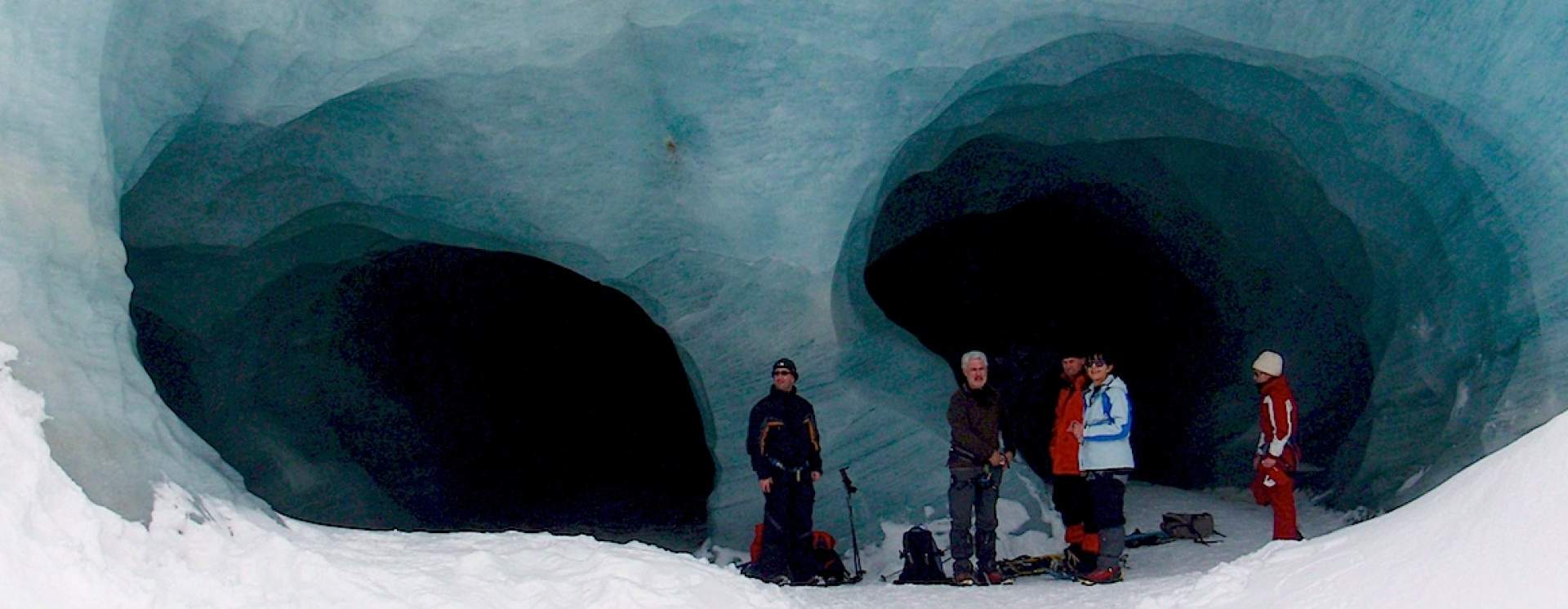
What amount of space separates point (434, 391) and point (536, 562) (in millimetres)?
6432

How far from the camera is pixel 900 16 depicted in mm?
5250

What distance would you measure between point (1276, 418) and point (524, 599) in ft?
10.6

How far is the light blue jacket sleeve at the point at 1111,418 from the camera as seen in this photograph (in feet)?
14.9

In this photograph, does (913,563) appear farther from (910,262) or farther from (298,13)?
(910,262)

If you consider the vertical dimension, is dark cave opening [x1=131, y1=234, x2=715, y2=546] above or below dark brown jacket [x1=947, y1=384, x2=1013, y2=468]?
above

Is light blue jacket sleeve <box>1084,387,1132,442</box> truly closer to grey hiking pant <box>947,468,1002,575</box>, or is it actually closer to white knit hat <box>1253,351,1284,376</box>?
grey hiking pant <box>947,468,1002,575</box>

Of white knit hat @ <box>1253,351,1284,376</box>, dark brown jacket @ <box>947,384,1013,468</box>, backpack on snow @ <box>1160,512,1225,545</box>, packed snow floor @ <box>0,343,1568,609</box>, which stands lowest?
packed snow floor @ <box>0,343,1568,609</box>

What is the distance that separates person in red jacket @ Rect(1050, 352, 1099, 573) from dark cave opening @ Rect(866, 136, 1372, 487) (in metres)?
2.73

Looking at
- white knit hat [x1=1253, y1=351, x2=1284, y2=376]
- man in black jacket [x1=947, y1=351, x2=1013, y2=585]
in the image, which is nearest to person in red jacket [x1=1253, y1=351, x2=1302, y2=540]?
white knit hat [x1=1253, y1=351, x2=1284, y2=376]

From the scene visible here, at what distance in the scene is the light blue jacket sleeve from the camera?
4.55m

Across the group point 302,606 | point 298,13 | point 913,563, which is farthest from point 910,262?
point 302,606

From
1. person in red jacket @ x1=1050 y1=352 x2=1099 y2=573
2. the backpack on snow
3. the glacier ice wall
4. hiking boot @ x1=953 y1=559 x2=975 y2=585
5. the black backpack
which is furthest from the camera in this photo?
the backpack on snow

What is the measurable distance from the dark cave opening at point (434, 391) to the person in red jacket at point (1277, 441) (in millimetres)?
3313

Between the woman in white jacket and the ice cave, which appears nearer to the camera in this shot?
the ice cave
